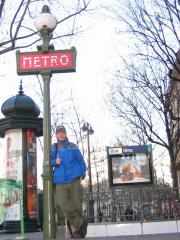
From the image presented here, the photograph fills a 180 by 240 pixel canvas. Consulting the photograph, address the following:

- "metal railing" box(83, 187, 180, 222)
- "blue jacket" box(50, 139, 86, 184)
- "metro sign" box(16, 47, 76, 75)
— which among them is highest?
"metro sign" box(16, 47, 76, 75)

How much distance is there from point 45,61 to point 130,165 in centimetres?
724

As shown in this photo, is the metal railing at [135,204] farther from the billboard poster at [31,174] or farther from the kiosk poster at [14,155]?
the kiosk poster at [14,155]

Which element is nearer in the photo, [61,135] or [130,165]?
[61,135]

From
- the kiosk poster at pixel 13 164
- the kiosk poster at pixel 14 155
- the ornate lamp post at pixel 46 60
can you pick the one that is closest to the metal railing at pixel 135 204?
the kiosk poster at pixel 13 164

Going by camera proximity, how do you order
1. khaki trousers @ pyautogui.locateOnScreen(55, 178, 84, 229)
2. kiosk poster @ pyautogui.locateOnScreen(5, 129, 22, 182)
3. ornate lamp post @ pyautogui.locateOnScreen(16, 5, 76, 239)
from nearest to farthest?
khaki trousers @ pyautogui.locateOnScreen(55, 178, 84, 229) → ornate lamp post @ pyautogui.locateOnScreen(16, 5, 76, 239) → kiosk poster @ pyautogui.locateOnScreen(5, 129, 22, 182)

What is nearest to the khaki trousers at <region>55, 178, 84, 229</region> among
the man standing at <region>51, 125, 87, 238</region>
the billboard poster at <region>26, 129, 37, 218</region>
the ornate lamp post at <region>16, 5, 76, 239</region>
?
the man standing at <region>51, 125, 87, 238</region>

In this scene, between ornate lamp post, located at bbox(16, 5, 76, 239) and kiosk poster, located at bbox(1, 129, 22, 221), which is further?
kiosk poster, located at bbox(1, 129, 22, 221)

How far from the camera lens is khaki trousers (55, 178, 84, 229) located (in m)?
8.70

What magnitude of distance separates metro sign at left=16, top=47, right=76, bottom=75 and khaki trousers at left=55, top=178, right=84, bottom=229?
2146 millimetres

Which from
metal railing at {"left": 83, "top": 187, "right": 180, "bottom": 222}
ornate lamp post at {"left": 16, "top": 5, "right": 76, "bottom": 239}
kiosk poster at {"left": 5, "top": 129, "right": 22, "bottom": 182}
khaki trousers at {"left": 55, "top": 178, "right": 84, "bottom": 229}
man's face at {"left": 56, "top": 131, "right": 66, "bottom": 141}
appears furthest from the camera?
kiosk poster at {"left": 5, "top": 129, "right": 22, "bottom": 182}

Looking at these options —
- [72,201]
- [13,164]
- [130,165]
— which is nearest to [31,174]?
[13,164]

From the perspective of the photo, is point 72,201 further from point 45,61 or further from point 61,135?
point 45,61

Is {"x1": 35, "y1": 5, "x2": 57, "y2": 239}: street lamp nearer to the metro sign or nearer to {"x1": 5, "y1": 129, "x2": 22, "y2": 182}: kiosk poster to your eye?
the metro sign

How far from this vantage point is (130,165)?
15.9m
